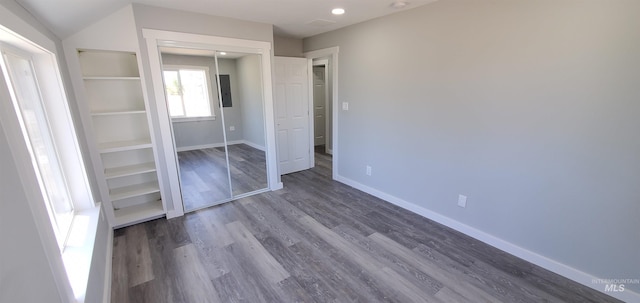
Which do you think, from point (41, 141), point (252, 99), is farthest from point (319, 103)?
point (41, 141)

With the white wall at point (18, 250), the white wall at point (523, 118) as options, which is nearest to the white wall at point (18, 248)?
the white wall at point (18, 250)

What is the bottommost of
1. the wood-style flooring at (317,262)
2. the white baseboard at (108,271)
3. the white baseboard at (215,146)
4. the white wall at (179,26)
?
the wood-style flooring at (317,262)

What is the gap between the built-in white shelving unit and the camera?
2.74 m

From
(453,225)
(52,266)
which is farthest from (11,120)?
(453,225)

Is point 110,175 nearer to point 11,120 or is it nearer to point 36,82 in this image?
point 36,82

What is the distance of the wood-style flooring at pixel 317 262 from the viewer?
77.7 inches

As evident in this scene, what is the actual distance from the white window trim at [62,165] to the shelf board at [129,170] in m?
0.48

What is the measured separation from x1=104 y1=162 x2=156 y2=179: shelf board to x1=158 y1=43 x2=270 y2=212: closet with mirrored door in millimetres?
302

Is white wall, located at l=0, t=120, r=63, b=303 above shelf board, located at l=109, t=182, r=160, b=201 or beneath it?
above

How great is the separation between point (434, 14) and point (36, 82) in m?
3.42

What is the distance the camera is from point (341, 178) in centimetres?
430

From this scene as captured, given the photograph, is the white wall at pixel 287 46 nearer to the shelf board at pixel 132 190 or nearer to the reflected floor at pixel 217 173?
the reflected floor at pixel 217 173

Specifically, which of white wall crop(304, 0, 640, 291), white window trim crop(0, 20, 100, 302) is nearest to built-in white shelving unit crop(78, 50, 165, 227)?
white window trim crop(0, 20, 100, 302)

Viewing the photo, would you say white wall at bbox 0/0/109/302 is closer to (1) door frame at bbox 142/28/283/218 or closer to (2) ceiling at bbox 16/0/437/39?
(2) ceiling at bbox 16/0/437/39
